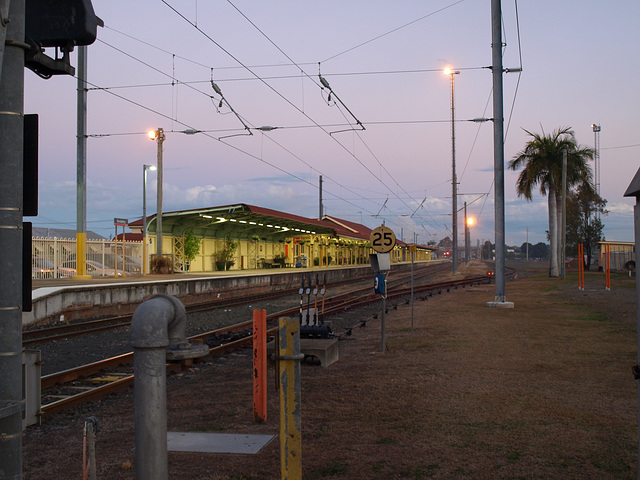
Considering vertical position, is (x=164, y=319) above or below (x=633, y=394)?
above

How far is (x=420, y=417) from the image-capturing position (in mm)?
6387

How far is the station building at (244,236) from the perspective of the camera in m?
33.4

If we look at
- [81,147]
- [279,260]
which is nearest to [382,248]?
[81,147]

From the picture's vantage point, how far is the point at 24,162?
312 cm

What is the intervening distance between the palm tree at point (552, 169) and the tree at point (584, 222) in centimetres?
922

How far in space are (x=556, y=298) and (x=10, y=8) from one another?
2334cm

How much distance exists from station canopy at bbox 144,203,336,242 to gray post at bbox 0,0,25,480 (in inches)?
1136

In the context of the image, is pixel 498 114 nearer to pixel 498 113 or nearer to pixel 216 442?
pixel 498 113

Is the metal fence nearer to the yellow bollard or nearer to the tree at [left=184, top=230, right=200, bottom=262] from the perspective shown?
the tree at [left=184, top=230, right=200, bottom=262]

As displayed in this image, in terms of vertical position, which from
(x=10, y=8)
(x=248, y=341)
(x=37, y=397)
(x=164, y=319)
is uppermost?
(x=10, y=8)

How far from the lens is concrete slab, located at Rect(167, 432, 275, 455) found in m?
5.42

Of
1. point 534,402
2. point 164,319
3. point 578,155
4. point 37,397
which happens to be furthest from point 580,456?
point 578,155

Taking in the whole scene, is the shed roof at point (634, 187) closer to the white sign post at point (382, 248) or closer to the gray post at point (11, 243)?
the gray post at point (11, 243)

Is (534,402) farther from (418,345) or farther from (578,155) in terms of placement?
(578,155)
